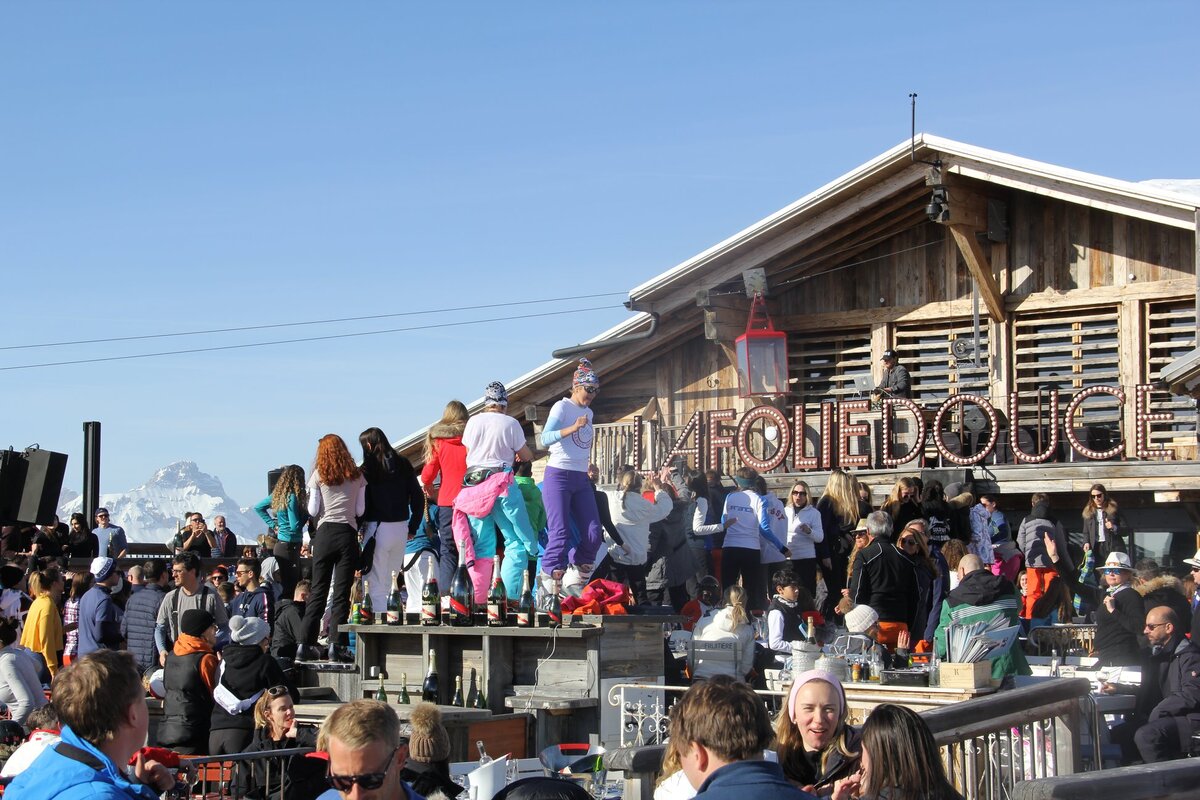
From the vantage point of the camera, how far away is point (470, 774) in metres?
8.15

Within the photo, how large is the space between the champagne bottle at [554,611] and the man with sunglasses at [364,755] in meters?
6.71

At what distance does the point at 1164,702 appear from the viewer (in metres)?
9.04

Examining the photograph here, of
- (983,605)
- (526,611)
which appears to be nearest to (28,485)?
(526,611)

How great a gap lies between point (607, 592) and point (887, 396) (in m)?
8.66

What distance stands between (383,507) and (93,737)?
744cm

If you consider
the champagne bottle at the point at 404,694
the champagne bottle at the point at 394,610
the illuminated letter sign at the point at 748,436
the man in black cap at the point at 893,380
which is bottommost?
the champagne bottle at the point at 404,694

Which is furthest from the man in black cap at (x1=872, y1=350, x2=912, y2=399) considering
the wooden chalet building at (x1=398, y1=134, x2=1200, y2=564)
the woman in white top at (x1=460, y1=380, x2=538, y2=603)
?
the woman in white top at (x1=460, y1=380, x2=538, y2=603)

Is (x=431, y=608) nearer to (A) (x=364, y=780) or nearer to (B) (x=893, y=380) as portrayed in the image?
(A) (x=364, y=780)

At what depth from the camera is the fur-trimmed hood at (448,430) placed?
41.2 feet

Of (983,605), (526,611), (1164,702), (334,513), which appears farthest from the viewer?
(334,513)

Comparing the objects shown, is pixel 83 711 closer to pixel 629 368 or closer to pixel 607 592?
pixel 607 592

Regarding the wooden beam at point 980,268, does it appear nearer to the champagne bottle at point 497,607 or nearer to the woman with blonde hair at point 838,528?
the woman with blonde hair at point 838,528

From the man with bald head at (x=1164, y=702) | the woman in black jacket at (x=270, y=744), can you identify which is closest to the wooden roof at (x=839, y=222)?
the man with bald head at (x=1164, y=702)

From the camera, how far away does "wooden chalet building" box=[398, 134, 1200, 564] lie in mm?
17844
